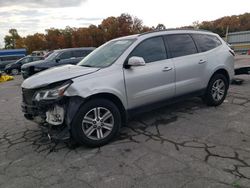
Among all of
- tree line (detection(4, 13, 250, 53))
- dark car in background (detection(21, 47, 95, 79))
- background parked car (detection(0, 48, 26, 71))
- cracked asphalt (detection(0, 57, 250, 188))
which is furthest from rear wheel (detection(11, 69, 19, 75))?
tree line (detection(4, 13, 250, 53))

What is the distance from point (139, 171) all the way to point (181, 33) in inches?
126

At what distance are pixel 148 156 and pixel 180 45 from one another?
8.38 ft

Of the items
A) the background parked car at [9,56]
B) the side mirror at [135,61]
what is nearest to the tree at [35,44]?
the background parked car at [9,56]

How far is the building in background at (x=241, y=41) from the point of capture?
1905cm

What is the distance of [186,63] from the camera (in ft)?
16.2

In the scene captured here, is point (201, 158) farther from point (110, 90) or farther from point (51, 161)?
point (51, 161)

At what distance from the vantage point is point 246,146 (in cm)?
362

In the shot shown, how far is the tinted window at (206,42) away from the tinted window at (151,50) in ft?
3.48

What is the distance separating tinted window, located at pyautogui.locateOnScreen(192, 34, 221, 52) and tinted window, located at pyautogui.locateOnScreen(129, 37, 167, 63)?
1061 mm

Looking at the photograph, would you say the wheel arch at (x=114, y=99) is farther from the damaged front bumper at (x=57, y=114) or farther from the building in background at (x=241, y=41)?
the building in background at (x=241, y=41)

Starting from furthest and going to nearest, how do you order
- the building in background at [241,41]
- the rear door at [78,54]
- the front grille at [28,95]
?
the building in background at [241,41], the rear door at [78,54], the front grille at [28,95]

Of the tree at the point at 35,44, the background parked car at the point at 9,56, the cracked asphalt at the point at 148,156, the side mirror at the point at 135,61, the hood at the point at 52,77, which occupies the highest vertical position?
the tree at the point at 35,44

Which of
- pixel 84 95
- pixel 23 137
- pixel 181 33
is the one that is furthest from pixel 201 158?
pixel 23 137

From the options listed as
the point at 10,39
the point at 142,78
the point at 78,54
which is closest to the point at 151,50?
the point at 142,78
